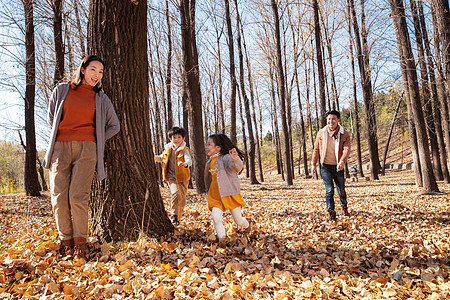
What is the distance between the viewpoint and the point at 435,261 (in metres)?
2.99

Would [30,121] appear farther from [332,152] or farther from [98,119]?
[332,152]

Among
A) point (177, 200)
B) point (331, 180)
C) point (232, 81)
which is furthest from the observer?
point (232, 81)

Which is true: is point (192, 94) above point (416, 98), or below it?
above

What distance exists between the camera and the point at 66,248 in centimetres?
282

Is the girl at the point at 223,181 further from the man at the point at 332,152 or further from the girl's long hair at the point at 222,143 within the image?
the man at the point at 332,152

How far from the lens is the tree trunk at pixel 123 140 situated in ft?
10.8

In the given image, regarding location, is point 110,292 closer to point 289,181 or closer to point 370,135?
point 289,181

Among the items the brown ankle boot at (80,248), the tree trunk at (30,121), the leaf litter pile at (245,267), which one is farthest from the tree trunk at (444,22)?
the tree trunk at (30,121)

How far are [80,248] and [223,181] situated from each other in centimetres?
182

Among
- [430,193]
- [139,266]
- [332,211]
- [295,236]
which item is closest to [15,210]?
[139,266]

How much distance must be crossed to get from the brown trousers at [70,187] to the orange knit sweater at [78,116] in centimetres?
9

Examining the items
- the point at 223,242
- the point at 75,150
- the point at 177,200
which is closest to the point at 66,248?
the point at 75,150

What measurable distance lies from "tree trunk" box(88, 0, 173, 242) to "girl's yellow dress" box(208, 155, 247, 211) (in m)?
0.73

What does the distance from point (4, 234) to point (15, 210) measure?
3.19 m
